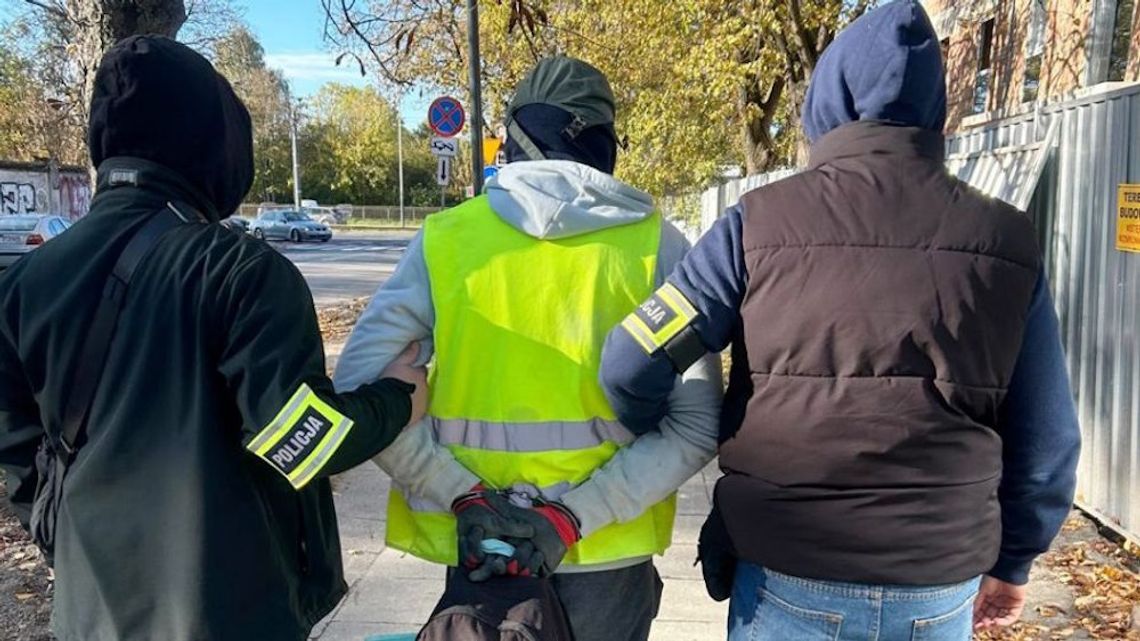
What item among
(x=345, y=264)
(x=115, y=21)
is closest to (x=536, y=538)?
(x=115, y=21)

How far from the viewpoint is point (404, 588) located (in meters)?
4.38

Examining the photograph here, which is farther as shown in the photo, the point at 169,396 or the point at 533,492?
the point at 533,492

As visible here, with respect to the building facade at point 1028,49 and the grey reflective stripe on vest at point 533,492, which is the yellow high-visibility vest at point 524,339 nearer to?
the grey reflective stripe on vest at point 533,492

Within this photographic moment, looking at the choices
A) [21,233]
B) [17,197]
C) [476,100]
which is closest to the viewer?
[476,100]

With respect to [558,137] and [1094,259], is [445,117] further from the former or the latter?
[558,137]

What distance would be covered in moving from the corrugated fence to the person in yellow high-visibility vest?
3.13 metres

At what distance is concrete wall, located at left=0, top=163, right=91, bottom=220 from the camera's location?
2627cm

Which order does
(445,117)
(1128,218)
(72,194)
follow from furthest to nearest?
(72,194) → (445,117) → (1128,218)

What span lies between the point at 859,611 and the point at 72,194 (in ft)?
105

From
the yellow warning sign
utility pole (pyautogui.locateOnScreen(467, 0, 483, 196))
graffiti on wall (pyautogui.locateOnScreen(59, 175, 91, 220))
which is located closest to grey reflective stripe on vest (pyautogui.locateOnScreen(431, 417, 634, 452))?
the yellow warning sign

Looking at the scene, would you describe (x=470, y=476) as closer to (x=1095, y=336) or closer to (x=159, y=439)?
(x=159, y=439)

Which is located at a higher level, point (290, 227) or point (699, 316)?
point (699, 316)

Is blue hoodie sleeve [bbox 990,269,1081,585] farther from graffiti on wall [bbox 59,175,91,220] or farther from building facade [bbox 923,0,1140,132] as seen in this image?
graffiti on wall [bbox 59,175,91,220]

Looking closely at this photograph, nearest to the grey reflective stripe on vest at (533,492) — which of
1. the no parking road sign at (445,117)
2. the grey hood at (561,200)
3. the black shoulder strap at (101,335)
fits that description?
the grey hood at (561,200)
